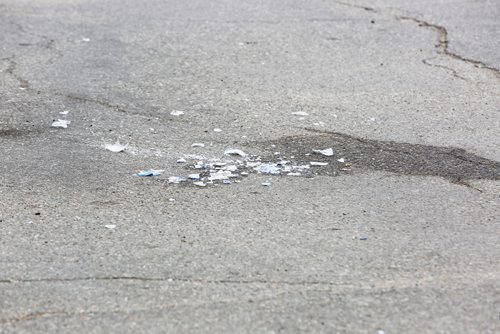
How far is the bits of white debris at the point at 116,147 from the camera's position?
19.6 feet

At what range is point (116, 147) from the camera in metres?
6.04

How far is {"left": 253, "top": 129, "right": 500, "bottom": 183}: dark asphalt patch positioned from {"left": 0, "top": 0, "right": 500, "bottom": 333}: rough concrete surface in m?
0.02

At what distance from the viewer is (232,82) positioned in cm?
749

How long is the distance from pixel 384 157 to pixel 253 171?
1.04 metres

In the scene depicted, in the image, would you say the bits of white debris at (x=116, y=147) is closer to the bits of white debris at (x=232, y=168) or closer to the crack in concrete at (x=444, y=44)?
the bits of white debris at (x=232, y=168)

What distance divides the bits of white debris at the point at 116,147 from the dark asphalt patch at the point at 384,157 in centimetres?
108

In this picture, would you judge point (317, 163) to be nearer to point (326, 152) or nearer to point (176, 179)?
point (326, 152)

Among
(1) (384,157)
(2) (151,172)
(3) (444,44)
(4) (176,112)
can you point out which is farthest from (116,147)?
(3) (444,44)

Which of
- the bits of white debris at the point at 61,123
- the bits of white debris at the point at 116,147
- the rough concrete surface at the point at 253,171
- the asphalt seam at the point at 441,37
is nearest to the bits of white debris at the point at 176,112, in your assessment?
the rough concrete surface at the point at 253,171

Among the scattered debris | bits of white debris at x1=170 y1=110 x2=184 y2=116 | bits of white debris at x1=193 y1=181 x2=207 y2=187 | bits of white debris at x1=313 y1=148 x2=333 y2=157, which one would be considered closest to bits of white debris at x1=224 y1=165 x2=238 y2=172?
bits of white debris at x1=193 y1=181 x2=207 y2=187

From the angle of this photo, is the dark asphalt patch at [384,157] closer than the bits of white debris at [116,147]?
Yes

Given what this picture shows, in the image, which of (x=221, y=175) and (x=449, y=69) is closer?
(x=221, y=175)

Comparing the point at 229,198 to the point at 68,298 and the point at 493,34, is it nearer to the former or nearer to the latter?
the point at 68,298

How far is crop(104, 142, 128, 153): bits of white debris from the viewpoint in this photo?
598 centimetres
